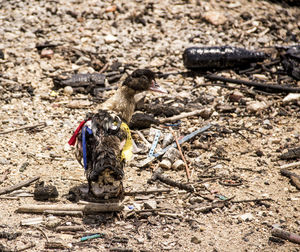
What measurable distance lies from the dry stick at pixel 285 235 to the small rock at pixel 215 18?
24.9 feet

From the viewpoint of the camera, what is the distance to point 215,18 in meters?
11.6

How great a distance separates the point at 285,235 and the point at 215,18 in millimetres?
7801

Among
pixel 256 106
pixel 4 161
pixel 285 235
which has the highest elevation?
pixel 285 235

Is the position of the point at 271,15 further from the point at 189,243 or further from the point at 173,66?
the point at 189,243

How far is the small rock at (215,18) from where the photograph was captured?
37.9ft

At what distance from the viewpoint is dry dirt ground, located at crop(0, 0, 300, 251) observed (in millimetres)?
5102

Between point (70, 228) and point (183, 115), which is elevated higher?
point (70, 228)

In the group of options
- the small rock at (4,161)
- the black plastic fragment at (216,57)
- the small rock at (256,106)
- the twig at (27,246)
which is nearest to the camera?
the twig at (27,246)

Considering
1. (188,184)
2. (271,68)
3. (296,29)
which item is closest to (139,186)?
(188,184)

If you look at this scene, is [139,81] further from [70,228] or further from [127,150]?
[70,228]

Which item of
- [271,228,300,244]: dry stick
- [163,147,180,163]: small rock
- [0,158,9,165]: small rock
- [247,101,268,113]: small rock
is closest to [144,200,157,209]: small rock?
[163,147,180,163]: small rock

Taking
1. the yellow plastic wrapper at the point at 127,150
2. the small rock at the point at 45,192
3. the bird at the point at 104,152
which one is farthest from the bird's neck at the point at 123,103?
the small rock at the point at 45,192

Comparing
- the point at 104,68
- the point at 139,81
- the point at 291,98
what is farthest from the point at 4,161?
the point at 291,98

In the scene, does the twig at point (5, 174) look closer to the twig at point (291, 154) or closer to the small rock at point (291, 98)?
the twig at point (291, 154)
